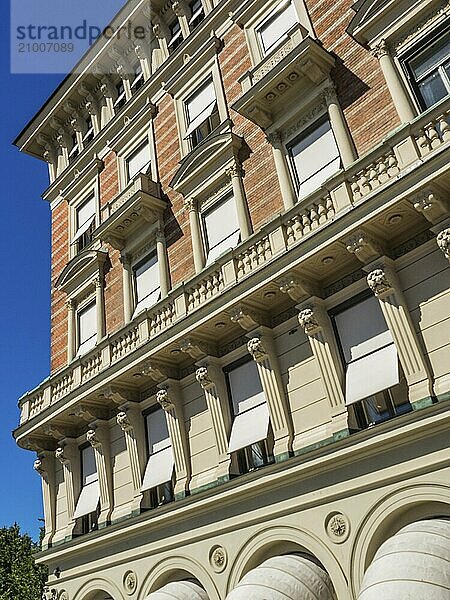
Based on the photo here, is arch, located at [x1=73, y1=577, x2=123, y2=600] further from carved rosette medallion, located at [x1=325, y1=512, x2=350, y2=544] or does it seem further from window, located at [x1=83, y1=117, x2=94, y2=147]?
window, located at [x1=83, y1=117, x2=94, y2=147]

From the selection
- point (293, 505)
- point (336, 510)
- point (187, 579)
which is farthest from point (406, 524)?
point (187, 579)

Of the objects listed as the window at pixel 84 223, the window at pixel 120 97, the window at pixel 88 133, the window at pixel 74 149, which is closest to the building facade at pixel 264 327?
the window at pixel 84 223

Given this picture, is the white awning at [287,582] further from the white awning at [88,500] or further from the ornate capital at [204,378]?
the white awning at [88,500]

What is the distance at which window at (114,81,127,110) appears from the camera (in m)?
21.9

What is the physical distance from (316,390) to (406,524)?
308 cm

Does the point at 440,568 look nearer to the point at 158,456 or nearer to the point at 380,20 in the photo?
the point at 158,456

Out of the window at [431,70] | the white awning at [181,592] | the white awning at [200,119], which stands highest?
the white awning at [200,119]

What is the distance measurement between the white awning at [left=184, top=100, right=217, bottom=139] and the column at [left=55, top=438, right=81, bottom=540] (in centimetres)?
1031

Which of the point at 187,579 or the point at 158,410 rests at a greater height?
the point at 158,410

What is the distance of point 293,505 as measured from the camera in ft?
36.5

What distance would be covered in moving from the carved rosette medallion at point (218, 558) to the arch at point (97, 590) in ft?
11.6

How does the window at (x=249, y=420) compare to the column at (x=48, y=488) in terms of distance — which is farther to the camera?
the column at (x=48, y=488)

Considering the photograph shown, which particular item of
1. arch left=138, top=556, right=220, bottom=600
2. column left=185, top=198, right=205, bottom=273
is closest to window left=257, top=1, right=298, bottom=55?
column left=185, top=198, right=205, bottom=273

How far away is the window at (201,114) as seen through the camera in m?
17.1
